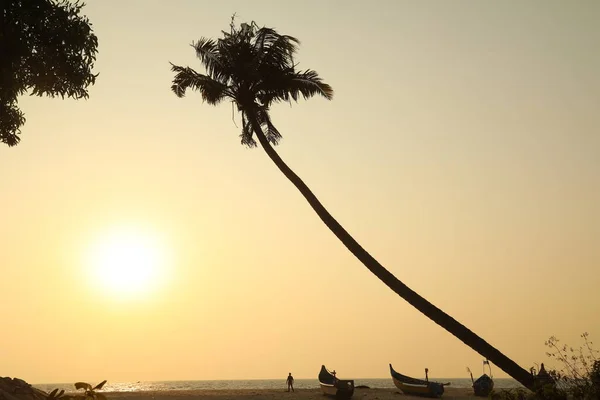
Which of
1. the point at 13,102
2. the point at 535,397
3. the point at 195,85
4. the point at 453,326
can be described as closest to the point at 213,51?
the point at 195,85

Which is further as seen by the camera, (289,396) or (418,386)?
(418,386)

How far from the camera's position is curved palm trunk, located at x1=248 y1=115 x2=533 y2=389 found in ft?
43.4

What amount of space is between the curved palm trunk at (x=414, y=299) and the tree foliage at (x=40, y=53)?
682 cm

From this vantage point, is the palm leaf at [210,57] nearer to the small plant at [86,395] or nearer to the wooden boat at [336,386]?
the small plant at [86,395]

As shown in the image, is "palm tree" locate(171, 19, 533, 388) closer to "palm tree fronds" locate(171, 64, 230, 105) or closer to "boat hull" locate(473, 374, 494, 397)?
"palm tree fronds" locate(171, 64, 230, 105)

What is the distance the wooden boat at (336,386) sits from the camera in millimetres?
45097

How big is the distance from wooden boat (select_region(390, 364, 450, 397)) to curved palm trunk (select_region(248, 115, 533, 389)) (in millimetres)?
37470

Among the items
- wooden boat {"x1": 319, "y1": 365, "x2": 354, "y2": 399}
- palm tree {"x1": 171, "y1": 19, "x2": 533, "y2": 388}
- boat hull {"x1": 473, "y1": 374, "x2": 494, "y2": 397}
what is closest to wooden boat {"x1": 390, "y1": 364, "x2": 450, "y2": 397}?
boat hull {"x1": 473, "y1": 374, "x2": 494, "y2": 397}

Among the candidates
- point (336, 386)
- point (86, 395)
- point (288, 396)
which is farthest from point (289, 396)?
point (86, 395)

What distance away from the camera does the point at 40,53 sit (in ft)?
55.1

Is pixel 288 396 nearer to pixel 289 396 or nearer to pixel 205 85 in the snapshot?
pixel 289 396

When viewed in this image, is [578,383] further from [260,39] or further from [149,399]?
[149,399]

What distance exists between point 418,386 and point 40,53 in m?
44.0

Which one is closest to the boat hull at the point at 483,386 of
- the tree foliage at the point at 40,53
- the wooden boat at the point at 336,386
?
the wooden boat at the point at 336,386
